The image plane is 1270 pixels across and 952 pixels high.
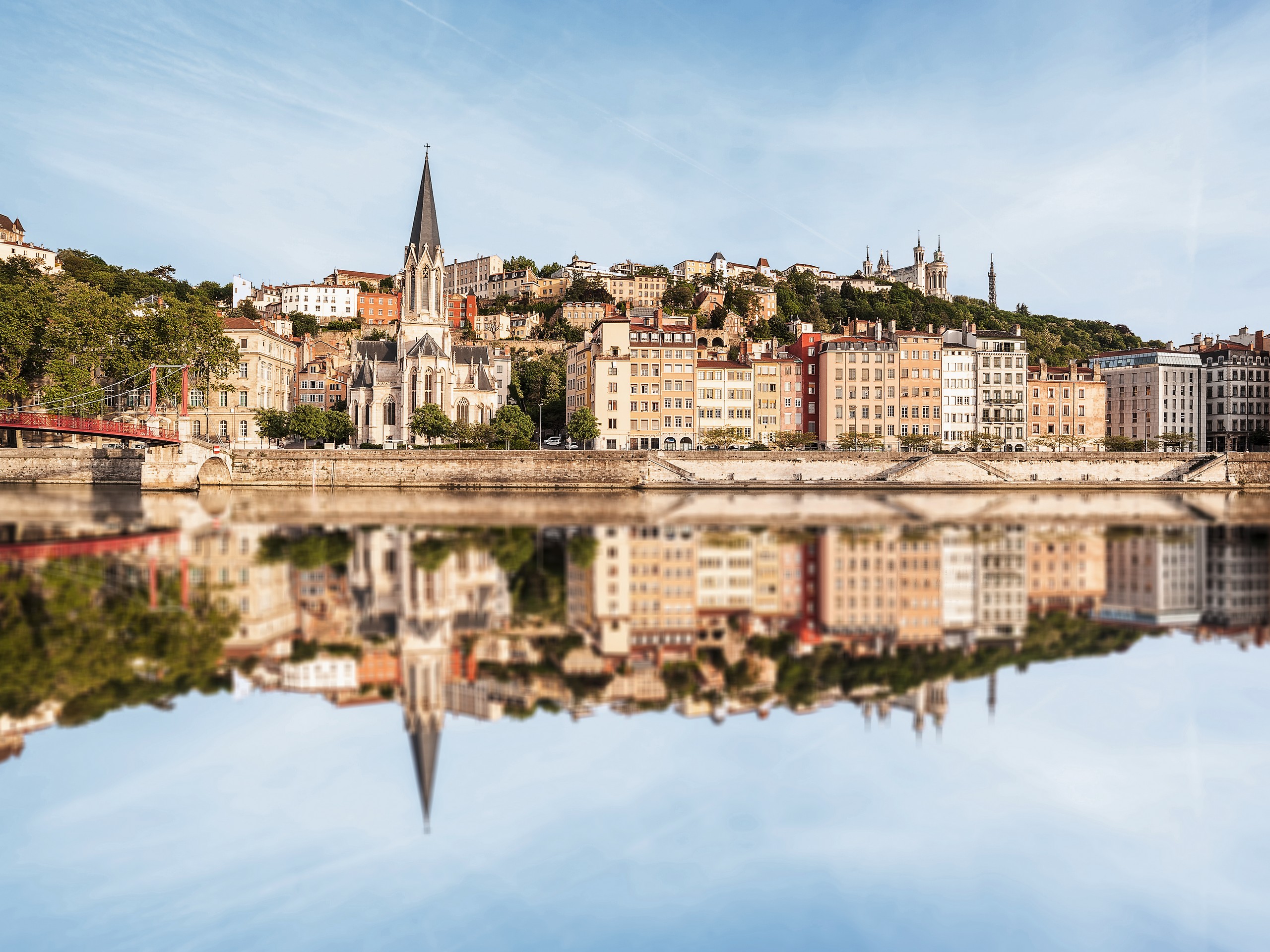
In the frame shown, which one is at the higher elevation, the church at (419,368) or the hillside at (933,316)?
the hillside at (933,316)

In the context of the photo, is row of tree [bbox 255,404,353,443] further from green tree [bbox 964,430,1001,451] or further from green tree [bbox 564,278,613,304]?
green tree [bbox 564,278,613,304]

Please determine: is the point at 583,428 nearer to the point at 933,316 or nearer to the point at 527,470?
the point at 527,470

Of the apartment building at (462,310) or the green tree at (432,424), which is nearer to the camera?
the green tree at (432,424)

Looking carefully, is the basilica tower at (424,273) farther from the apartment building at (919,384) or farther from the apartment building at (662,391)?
Result: the apartment building at (919,384)

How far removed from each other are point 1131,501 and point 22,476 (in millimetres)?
63276

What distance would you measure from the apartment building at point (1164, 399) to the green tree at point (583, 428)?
5130 centimetres

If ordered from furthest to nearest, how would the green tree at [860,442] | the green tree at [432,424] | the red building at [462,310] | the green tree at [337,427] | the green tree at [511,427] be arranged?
the red building at [462,310] → the green tree at [860,442] → the green tree at [337,427] → the green tree at [432,424] → the green tree at [511,427]

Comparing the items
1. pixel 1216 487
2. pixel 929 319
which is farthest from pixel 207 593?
pixel 929 319

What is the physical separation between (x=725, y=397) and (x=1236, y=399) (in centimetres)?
5260

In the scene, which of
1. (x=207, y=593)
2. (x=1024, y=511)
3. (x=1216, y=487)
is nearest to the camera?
(x=207, y=593)

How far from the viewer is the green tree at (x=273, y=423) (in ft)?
223

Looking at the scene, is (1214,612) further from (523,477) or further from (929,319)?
(929,319)

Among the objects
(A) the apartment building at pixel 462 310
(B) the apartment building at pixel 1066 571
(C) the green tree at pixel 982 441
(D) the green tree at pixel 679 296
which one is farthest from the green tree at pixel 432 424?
(D) the green tree at pixel 679 296

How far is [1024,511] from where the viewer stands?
122ft
